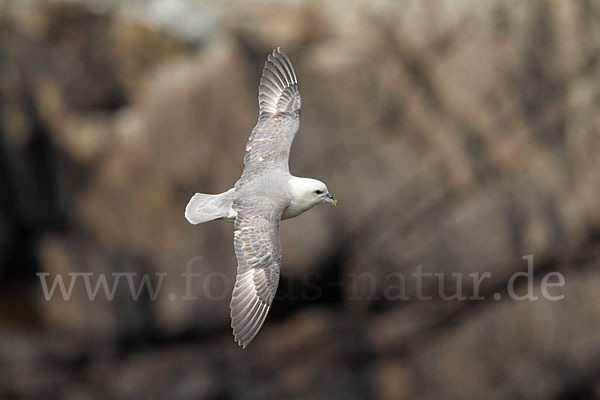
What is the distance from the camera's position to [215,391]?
12336 millimetres

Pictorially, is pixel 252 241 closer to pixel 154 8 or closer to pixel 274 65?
pixel 274 65

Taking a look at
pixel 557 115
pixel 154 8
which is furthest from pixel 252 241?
pixel 154 8

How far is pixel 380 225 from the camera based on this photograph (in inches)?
483

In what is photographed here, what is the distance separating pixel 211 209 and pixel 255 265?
2.12 feet

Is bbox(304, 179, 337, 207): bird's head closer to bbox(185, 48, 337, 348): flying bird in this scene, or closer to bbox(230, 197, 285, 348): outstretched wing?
bbox(185, 48, 337, 348): flying bird

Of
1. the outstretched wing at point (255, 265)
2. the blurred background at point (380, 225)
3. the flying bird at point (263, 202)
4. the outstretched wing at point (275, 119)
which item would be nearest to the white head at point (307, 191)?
the flying bird at point (263, 202)

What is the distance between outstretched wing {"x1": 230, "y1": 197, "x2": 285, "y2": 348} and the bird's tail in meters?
0.17

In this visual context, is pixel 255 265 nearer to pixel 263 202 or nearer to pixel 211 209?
pixel 263 202

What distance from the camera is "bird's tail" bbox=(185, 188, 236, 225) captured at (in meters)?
7.70

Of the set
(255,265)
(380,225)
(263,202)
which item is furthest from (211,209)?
(380,225)

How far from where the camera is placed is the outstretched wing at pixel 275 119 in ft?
27.0

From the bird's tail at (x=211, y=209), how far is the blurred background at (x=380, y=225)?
3.97m

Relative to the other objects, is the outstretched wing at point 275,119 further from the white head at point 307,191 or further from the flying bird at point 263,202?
the white head at point 307,191

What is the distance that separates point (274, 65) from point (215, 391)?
4.76m
